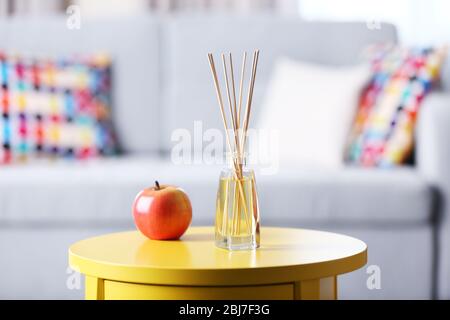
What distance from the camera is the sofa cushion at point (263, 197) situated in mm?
2207

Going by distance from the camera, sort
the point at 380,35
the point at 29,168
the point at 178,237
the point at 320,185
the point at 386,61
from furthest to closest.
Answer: the point at 380,35, the point at 386,61, the point at 29,168, the point at 320,185, the point at 178,237

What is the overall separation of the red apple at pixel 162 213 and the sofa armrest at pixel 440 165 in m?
1.00

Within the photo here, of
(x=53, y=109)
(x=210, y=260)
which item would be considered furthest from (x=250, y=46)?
(x=210, y=260)

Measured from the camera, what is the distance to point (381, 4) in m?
3.76

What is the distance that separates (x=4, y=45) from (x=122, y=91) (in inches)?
18.5

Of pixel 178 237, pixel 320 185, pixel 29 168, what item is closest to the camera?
pixel 178 237

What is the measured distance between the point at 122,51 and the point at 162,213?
1.54m

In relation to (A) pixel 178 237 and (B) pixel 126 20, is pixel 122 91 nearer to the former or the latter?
(B) pixel 126 20

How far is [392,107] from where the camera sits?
2.49 meters
